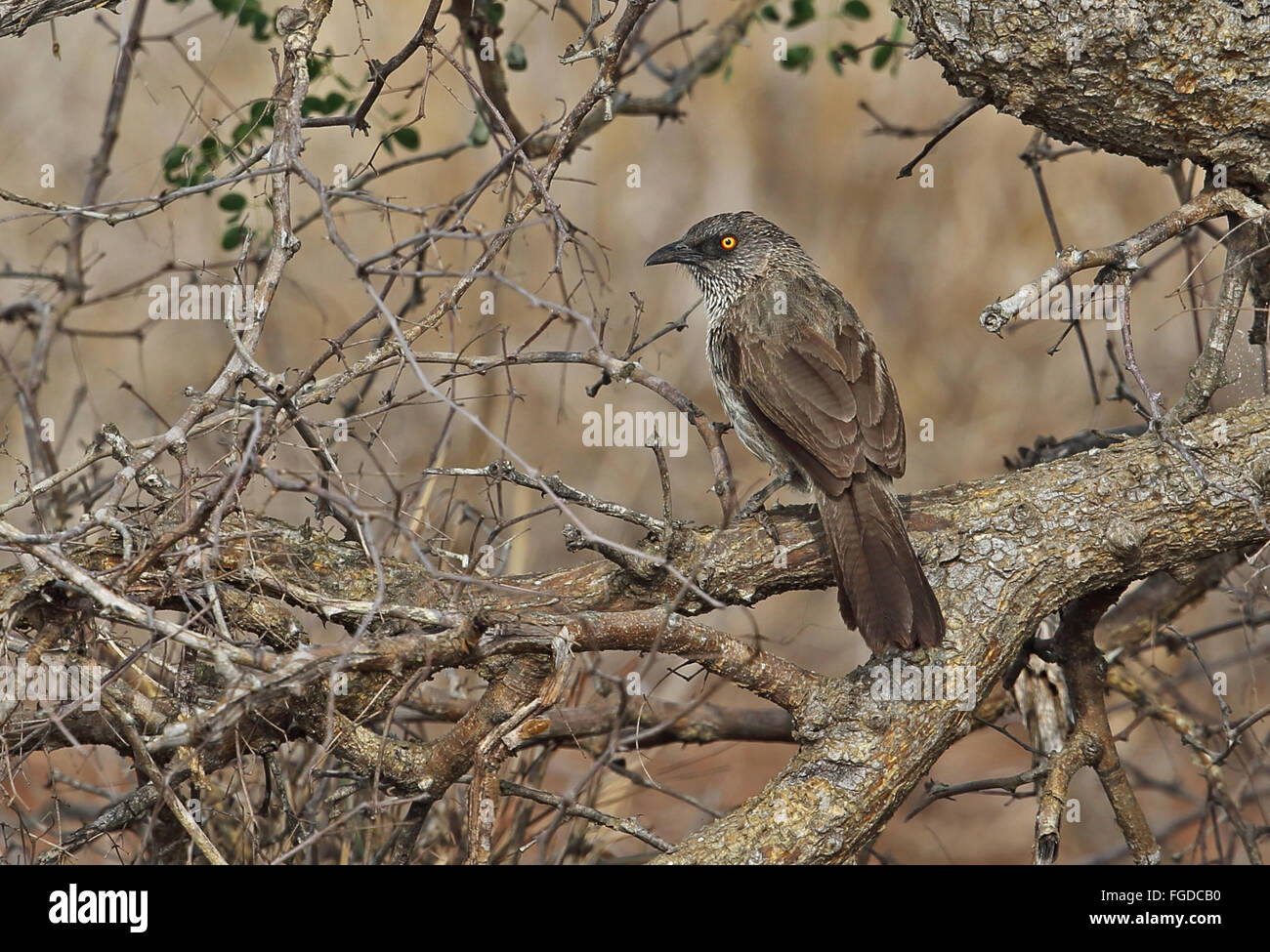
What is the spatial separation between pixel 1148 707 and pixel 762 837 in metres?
2.21

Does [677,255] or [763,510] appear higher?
[677,255]

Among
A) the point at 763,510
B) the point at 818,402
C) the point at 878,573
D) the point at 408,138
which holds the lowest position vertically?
the point at 878,573

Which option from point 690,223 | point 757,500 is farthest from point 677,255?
point 690,223

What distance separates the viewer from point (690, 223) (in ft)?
33.9

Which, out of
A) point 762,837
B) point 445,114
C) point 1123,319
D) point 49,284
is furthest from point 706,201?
point 762,837

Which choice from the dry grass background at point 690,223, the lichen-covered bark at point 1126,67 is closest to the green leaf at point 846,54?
the lichen-covered bark at point 1126,67

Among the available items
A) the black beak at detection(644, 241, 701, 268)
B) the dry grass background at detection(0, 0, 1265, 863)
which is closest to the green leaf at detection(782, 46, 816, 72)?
the black beak at detection(644, 241, 701, 268)

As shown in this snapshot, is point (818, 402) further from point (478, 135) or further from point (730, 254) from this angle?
point (478, 135)

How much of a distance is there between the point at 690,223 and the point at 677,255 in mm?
4828

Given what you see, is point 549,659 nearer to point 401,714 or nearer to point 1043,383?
point 401,714

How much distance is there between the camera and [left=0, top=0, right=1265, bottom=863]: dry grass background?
9.44 metres

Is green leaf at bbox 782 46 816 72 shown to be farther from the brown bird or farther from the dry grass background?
the dry grass background

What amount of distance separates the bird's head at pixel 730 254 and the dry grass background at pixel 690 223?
11.2 ft

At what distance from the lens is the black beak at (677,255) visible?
5594 millimetres
